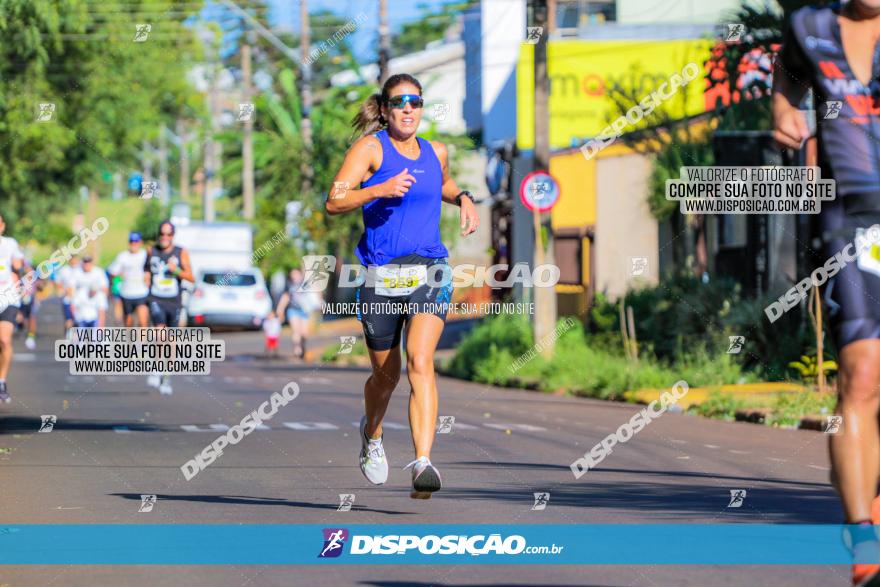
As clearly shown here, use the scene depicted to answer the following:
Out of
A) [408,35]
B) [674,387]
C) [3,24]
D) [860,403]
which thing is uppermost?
[408,35]

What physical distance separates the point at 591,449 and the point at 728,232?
16102 millimetres

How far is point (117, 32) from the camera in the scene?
3394 cm

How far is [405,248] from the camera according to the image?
27.2 feet

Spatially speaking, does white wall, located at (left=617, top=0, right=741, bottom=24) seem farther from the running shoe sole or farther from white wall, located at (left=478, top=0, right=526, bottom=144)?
the running shoe sole

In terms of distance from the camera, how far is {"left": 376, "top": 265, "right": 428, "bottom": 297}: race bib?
326 inches

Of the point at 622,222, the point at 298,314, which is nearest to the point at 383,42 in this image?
the point at 298,314

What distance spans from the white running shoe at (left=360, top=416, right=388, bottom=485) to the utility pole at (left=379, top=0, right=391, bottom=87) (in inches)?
837

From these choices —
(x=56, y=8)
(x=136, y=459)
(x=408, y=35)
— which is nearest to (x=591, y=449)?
(x=136, y=459)

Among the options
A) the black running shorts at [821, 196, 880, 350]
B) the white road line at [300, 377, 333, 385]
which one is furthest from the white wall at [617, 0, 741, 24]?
the black running shorts at [821, 196, 880, 350]

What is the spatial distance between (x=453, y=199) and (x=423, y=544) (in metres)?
2.24

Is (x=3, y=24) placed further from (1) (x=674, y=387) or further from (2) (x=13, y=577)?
(2) (x=13, y=577)

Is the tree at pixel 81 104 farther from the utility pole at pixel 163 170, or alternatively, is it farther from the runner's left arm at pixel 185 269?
the utility pole at pixel 163 170

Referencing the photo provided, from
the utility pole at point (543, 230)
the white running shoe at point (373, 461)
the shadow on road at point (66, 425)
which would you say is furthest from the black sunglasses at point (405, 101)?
the utility pole at point (543, 230)

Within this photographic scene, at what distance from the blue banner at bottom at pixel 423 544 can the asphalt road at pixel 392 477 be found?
0.55 feet
